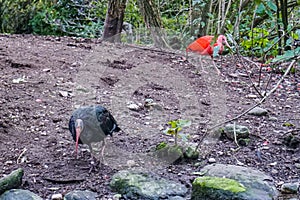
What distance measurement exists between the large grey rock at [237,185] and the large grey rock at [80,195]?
0.52 metres

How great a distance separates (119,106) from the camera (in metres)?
3.59

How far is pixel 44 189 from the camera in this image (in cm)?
240

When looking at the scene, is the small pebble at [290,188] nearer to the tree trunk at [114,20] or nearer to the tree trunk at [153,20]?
the tree trunk at [153,20]

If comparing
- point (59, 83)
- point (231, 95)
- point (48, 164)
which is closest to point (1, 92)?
point (59, 83)

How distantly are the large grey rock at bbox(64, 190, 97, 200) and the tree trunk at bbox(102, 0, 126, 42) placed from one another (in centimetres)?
337

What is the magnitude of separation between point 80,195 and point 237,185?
0.80m

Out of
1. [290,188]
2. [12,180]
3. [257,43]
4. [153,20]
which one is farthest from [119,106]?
[257,43]

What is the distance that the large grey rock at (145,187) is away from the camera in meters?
2.38

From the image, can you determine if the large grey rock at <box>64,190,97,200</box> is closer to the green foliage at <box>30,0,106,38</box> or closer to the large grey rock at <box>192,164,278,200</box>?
the large grey rock at <box>192,164,278,200</box>

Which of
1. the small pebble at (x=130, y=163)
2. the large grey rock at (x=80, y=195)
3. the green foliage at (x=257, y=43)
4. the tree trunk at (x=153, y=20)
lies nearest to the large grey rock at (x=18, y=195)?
the large grey rock at (x=80, y=195)

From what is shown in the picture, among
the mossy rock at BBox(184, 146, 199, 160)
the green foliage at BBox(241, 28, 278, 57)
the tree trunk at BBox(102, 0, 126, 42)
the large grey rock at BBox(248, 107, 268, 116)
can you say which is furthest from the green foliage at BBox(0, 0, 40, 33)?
the mossy rock at BBox(184, 146, 199, 160)

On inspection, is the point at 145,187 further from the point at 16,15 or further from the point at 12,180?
the point at 16,15

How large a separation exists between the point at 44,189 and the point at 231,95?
87.9 inches

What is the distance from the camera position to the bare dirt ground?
8.71 feet
